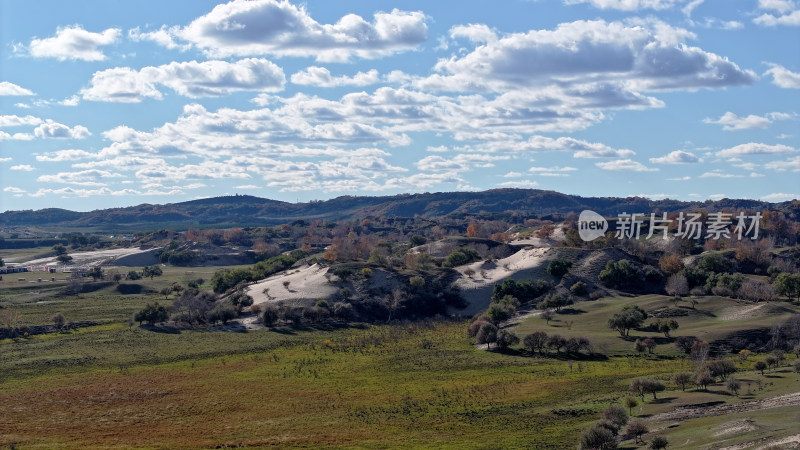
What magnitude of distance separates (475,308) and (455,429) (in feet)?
242

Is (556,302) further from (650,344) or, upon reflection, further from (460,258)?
(460,258)

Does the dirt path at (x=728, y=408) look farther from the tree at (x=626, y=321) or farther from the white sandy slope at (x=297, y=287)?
the white sandy slope at (x=297, y=287)

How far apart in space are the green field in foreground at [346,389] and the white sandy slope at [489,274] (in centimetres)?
2222

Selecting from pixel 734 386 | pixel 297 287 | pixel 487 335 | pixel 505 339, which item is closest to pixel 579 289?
pixel 487 335

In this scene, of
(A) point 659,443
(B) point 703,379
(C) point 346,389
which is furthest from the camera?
(C) point 346,389

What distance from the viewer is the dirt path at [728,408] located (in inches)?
2021

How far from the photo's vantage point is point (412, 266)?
6171 inches

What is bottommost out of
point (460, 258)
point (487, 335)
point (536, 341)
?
point (536, 341)

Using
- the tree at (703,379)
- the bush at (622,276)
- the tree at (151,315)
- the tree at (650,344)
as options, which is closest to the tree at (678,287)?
the bush at (622,276)

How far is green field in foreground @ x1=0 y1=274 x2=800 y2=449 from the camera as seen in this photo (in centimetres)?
5581

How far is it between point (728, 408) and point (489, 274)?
91608 millimetres

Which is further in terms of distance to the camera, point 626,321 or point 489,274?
point 489,274

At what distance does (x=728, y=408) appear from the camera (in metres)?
53.5

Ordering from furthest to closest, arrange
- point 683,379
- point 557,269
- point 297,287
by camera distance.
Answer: point 557,269 < point 297,287 < point 683,379
